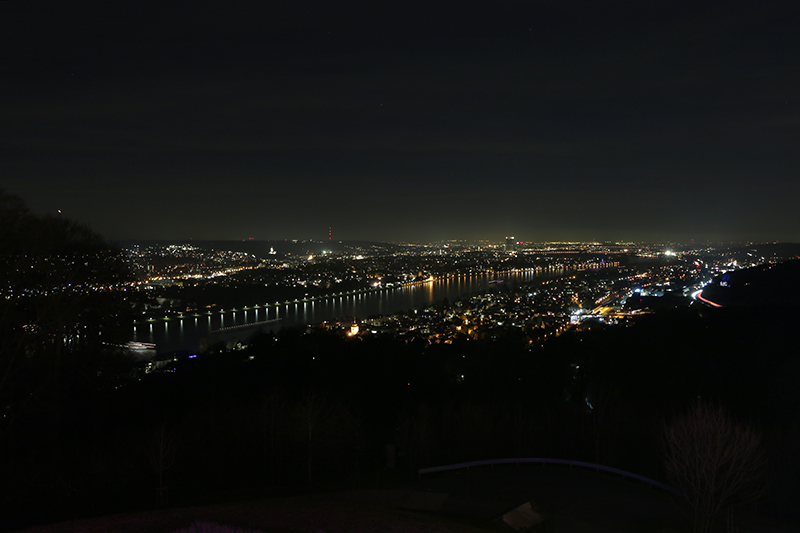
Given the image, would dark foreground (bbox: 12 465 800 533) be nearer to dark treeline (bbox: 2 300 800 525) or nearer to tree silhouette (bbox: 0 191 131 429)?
dark treeline (bbox: 2 300 800 525)

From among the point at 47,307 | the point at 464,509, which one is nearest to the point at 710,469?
the point at 464,509

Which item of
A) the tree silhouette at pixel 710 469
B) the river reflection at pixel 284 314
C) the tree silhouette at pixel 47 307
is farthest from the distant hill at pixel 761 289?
the tree silhouette at pixel 47 307

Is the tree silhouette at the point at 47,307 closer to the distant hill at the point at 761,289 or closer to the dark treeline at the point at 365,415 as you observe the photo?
the dark treeline at the point at 365,415

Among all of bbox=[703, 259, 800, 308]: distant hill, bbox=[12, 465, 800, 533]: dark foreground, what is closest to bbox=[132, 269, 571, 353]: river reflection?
bbox=[12, 465, 800, 533]: dark foreground

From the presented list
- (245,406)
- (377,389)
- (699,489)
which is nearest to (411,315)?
(377,389)

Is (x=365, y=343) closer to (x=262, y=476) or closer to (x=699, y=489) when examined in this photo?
(x=262, y=476)
